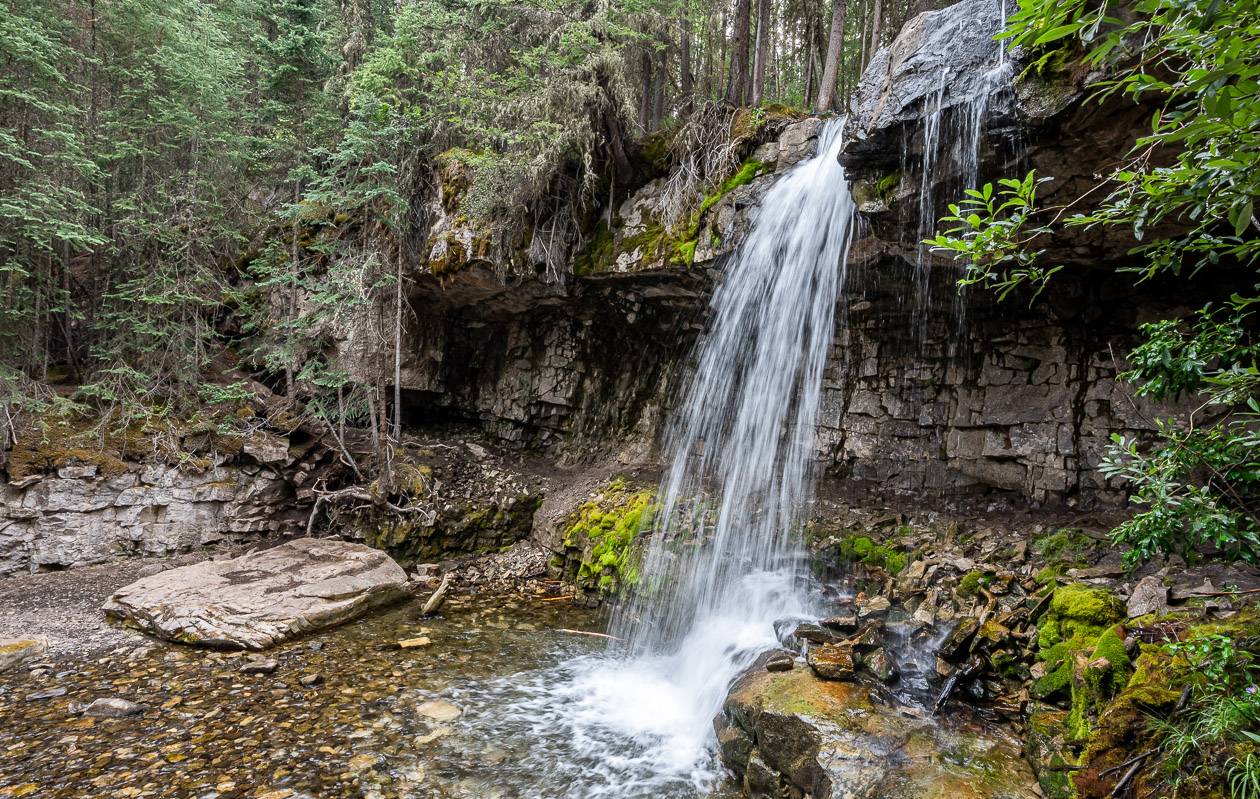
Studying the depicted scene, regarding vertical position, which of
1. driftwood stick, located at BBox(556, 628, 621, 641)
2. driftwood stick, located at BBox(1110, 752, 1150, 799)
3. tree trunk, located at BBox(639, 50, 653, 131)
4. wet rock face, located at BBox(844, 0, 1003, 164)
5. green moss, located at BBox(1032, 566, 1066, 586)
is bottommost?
driftwood stick, located at BBox(556, 628, 621, 641)

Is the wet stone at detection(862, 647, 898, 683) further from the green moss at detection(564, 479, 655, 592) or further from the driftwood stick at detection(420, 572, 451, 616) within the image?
the driftwood stick at detection(420, 572, 451, 616)

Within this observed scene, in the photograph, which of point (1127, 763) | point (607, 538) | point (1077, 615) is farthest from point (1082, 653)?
point (607, 538)

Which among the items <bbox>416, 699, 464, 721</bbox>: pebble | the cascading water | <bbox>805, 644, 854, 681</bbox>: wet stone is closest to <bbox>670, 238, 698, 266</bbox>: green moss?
the cascading water

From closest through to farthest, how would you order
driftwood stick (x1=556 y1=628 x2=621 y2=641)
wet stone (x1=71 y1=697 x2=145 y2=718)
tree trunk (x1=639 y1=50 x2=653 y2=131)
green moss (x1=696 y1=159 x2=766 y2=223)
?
wet stone (x1=71 y1=697 x2=145 y2=718), driftwood stick (x1=556 y1=628 x2=621 y2=641), green moss (x1=696 y1=159 x2=766 y2=223), tree trunk (x1=639 y1=50 x2=653 y2=131)

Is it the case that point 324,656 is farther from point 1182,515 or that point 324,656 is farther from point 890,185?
point 890,185

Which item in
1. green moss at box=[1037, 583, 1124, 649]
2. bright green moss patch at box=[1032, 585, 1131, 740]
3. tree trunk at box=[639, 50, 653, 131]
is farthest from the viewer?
tree trunk at box=[639, 50, 653, 131]

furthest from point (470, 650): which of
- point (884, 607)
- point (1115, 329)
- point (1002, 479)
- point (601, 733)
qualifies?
point (1115, 329)

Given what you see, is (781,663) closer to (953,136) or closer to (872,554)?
(872,554)

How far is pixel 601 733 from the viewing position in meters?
4.94

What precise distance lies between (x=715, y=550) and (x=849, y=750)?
144 inches

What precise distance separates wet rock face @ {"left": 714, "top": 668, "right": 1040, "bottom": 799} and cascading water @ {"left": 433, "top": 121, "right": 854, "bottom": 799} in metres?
0.56

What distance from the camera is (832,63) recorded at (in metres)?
10.3

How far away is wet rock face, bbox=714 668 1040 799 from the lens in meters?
3.29

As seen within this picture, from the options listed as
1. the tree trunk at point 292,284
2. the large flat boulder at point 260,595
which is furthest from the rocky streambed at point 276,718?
the tree trunk at point 292,284
